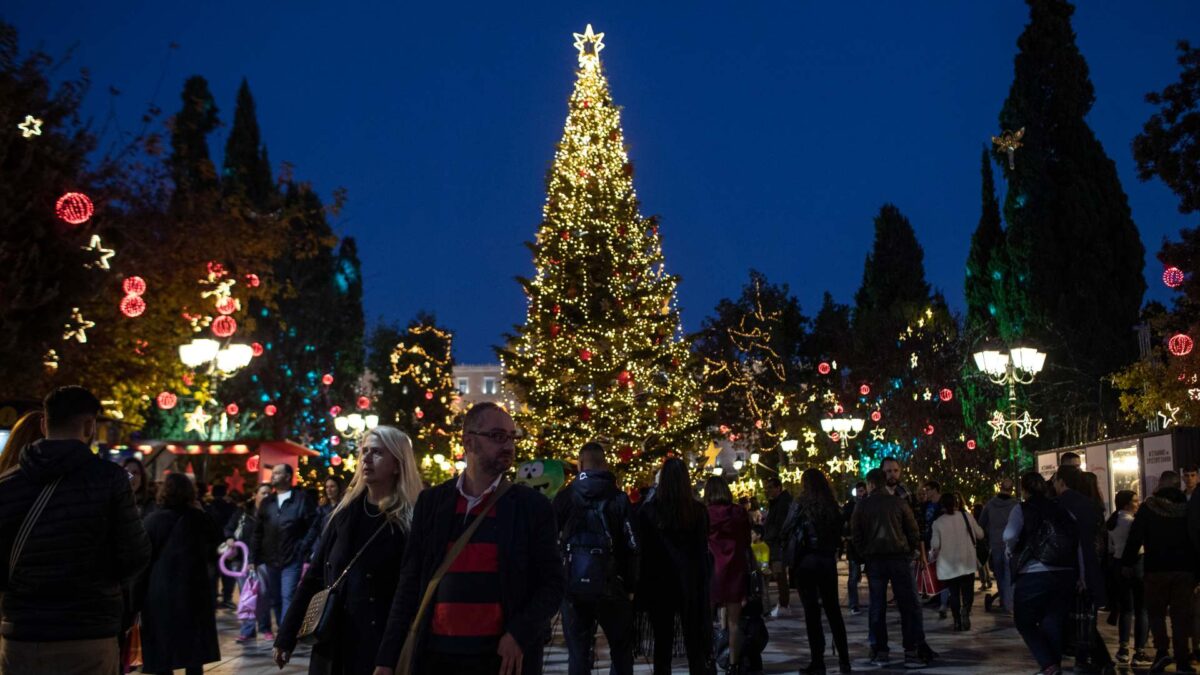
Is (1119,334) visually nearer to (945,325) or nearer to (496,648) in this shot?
(945,325)

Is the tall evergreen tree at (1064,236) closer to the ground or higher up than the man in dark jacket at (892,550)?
higher up

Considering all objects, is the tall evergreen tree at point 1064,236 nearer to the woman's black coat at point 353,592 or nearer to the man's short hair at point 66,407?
the woman's black coat at point 353,592

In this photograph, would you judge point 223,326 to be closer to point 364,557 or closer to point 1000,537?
point 1000,537

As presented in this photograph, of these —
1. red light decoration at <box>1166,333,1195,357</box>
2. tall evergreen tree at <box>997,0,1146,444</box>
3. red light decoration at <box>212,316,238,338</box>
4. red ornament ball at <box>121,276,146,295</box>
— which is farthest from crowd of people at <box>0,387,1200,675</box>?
tall evergreen tree at <box>997,0,1146,444</box>

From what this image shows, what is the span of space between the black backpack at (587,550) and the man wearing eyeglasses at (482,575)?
4329 mm

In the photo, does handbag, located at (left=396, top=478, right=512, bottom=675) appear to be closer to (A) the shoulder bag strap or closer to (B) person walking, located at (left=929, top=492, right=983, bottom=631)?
(A) the shoulder bag strap

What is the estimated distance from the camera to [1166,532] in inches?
496

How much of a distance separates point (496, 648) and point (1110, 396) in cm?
4720

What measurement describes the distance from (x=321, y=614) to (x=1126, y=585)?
10904mm

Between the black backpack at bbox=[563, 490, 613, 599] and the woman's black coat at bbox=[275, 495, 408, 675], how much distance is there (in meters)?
3.32

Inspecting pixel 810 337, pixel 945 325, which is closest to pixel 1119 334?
pixel 945 325

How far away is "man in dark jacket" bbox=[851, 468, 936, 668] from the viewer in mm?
12930

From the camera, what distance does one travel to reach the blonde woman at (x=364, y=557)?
21.5 feet

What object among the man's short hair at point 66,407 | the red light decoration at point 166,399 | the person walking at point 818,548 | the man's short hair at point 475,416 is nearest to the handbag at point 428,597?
the man's short hair at point 475,416
